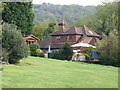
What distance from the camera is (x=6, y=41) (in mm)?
23156

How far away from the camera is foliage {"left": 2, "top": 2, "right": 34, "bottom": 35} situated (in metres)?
48.1

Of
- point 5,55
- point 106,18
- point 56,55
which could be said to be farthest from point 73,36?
point 5,55

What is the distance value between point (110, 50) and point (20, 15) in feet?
74.8

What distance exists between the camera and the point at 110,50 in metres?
33.7

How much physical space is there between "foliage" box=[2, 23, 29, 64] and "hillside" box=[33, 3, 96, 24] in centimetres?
10077

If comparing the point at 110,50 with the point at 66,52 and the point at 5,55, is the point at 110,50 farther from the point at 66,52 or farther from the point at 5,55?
the point at 5,55

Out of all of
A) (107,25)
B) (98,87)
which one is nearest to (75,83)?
(98,87)

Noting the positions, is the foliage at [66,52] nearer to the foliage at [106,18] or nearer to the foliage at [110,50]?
the foliage at [110,50]

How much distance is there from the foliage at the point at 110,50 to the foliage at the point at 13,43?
43.1 ft

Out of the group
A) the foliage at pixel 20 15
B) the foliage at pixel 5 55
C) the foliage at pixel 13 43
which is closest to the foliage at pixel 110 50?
the foliage at pixel 13 43

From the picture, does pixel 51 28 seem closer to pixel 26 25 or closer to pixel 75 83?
pixel 26 25

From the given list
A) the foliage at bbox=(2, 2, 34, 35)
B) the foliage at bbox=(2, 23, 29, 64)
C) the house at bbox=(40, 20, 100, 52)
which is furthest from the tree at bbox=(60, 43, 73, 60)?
the foliage at bbox=(2, 23, 29, 64)

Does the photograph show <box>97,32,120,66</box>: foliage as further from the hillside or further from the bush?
the hillside

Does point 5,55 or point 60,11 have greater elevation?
point 60,11
